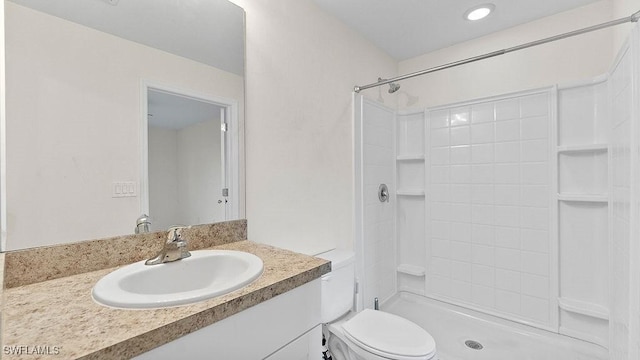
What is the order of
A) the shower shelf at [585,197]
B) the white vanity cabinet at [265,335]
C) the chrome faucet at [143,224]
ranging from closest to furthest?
the white vanity cabinet at [265,335]
the chrome faucet at [143,224]
the shower shelf at [585,197]

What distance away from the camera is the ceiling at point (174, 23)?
89cm

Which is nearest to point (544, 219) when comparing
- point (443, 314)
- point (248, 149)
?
point (443, 314)

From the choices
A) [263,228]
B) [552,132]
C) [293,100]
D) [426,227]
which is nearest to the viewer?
[263,228]

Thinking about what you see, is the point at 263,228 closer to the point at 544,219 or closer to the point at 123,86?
the point at 123,86

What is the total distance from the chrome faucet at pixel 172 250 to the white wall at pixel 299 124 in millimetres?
388

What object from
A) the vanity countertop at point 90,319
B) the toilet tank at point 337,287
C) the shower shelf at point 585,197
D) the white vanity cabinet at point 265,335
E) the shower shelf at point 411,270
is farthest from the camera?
the shower shelf at point 411,270

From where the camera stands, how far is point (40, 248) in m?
0.80

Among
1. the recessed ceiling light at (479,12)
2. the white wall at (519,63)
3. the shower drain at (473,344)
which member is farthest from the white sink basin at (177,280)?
the white wall at (519,63)

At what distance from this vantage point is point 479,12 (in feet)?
6.01

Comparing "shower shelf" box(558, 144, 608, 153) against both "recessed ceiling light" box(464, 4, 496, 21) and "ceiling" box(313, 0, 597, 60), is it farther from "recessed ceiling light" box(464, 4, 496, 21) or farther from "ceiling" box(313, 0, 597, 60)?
"recessed ceiling light" box(464, 4, 496, 21)

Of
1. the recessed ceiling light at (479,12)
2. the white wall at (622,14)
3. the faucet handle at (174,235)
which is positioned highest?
the recessed ceiling light at (479,12)

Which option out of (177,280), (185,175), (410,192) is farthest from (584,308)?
(185,175)

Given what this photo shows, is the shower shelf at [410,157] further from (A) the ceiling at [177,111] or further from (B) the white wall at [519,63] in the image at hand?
(A) the ceiling at [177,111]

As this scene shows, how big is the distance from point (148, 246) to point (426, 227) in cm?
216
